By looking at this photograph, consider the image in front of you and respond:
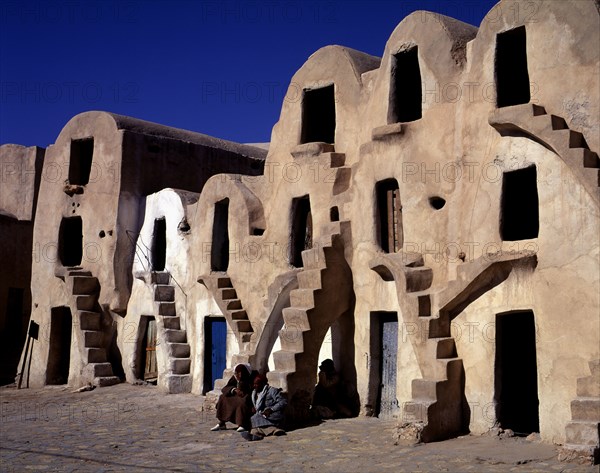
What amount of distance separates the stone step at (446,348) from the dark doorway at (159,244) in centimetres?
1101

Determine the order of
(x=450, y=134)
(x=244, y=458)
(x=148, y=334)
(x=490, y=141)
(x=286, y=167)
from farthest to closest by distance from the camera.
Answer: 1. (x=148, y=334)
2. (x=286, y=167)
3. (x=450, y=134)
4. (x=490, y=141)
5. (x=244, y=458)

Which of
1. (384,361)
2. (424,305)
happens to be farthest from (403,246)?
(384,361)

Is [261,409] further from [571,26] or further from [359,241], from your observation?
[571,26]

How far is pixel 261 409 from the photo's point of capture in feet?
44.5

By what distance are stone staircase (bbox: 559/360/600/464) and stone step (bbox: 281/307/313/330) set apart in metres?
5.59

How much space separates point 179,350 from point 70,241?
22.5 ft

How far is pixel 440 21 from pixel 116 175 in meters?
11.2

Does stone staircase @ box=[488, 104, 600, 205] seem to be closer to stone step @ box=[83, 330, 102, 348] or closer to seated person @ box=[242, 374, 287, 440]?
seated person @ box=[242, 374, 287, 440]

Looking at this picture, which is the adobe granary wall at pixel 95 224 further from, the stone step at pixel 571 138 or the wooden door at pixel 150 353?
the stone step at pixel 571 138

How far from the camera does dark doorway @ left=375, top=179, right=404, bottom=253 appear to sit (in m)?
15.1

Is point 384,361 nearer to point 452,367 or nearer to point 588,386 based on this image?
point 452,367

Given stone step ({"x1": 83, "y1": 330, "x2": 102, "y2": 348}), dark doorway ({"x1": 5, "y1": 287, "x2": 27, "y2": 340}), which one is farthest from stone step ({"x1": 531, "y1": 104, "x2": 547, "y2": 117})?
dark doorway ({"x1": 5, "y1": 287, "x2": 27, "y2": 340})

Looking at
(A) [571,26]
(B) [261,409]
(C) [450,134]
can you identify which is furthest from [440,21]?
(B) [261,409]

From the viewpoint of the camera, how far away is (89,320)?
2239cm
